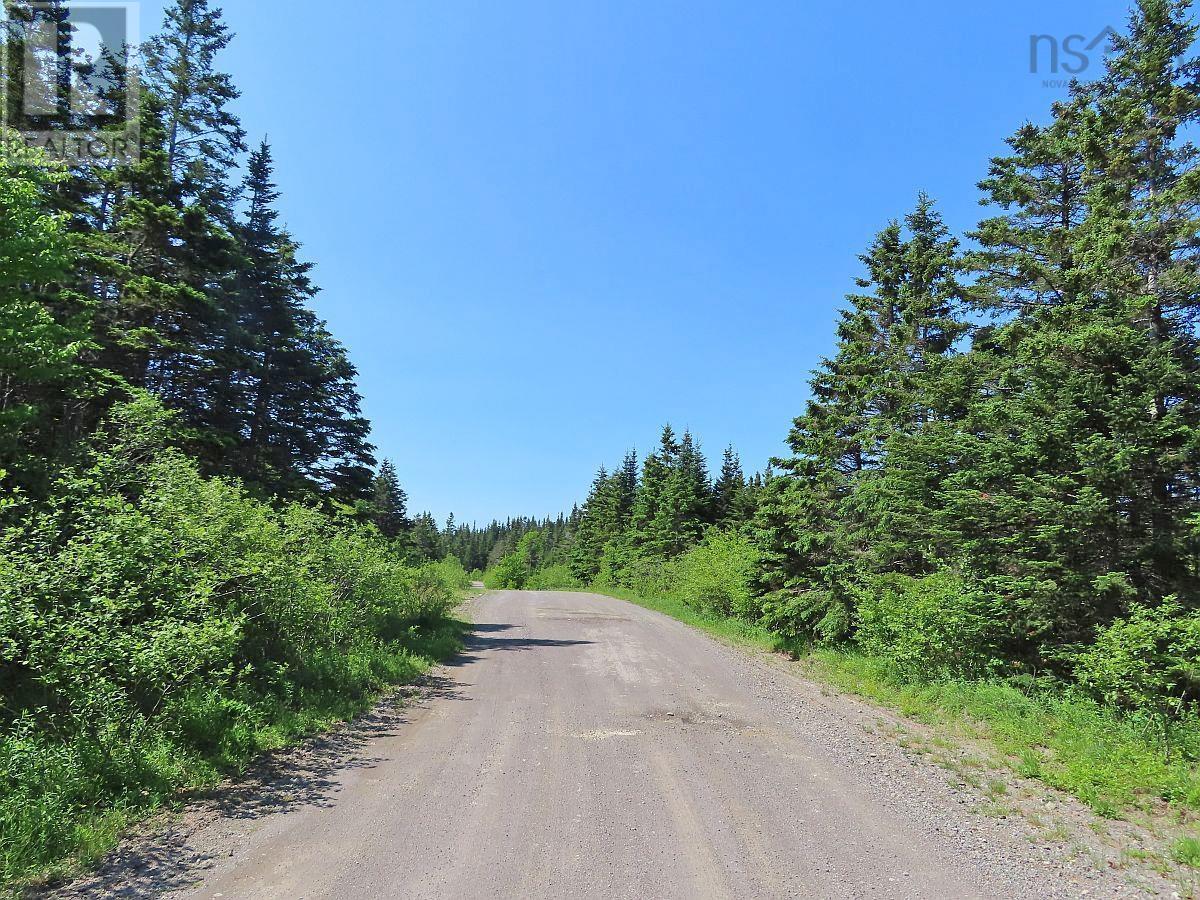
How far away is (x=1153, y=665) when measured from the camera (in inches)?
280

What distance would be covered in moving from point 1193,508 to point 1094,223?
518 centimetres

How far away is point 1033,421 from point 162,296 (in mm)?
17987

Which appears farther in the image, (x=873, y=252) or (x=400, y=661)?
(x=873, y=252)

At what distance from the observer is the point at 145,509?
7430mm

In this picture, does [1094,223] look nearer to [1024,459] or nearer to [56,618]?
[1024,459]

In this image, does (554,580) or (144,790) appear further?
(554,580)

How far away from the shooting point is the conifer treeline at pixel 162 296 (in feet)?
30.7

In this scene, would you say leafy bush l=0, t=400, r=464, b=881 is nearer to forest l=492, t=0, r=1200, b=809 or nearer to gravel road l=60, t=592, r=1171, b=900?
gravel road l=60, t=592, r=1171, b=900

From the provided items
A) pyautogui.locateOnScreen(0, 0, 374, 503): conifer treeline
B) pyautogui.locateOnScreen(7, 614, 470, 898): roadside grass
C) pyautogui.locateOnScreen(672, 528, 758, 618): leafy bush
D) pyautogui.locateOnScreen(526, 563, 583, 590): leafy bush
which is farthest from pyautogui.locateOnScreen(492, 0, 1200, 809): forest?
pyautogui.locateOnScreen(526, 563, 583, 590): leafy bush

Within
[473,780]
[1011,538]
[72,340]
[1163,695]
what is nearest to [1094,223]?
[1011,538]

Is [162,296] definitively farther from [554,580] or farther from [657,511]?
[554,580]

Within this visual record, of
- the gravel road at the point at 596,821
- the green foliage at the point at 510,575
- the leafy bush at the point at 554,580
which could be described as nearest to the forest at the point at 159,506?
the gravel road at the point at 596,821

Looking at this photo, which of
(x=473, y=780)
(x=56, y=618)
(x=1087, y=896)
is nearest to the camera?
(x=1087, y=896)

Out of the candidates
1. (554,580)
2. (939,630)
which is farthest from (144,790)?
(554,580)
